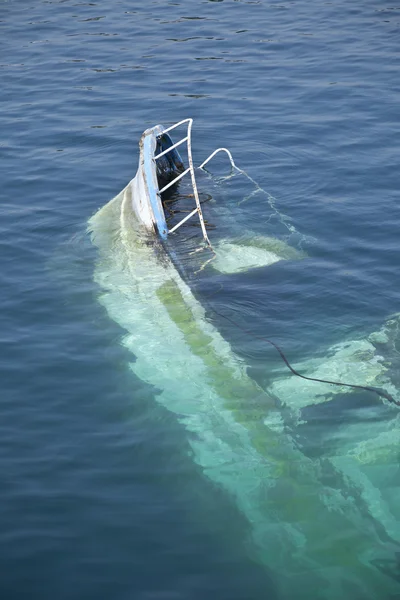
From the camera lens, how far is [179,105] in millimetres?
18328

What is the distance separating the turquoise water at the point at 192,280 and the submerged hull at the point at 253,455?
10cm

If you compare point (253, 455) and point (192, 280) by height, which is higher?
point (192, 280)

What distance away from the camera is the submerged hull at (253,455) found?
6.74 m

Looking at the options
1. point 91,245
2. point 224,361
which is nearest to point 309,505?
point 224,361

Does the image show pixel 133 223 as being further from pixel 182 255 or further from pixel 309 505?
pixel 309 505

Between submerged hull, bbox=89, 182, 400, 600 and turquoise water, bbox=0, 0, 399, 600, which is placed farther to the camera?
turquoise water, bbox=0, 0, 399, 600

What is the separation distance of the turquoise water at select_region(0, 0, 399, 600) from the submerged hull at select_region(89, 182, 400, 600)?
103 mm

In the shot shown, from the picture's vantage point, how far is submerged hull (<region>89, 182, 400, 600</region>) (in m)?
6.74

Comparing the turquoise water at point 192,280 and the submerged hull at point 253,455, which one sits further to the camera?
the turquoise water at point 192,280

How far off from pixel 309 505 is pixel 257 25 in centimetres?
1925

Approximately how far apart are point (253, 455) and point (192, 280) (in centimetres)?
381

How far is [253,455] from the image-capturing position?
7996 millimetres

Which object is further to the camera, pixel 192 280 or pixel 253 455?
pixel 192 280

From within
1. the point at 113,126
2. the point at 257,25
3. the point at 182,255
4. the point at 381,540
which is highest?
the point at 257,25
